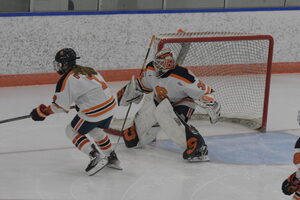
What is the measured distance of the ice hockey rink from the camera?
4344mm

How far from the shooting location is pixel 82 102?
452 cm

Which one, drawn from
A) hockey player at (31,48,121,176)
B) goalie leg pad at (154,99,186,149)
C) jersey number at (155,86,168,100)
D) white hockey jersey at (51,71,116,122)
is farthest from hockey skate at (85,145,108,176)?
jersey number at (155,86,168,100)

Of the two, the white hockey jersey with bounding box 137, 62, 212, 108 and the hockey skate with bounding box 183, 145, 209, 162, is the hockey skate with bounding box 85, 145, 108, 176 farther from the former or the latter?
the white hockey jersey with bounding box 137, 62, 212, 108

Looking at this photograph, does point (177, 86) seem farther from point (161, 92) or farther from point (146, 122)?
point (146, 122)

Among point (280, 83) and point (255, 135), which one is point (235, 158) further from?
point (280, 83)

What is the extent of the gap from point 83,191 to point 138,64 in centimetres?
368

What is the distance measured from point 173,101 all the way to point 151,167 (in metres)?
0.55

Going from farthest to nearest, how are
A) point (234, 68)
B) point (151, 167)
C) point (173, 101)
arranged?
point (234, 68), point (173, 101), point (151, 167)

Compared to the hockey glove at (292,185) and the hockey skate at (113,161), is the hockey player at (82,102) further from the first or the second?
the hockey glove at (292,185)

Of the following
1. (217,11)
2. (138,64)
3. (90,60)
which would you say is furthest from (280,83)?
(90,60)

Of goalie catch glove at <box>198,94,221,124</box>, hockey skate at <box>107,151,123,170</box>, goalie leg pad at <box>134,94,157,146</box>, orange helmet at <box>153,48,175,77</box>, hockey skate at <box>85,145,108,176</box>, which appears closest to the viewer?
hockey skate at <box>85,145,108,176</box>

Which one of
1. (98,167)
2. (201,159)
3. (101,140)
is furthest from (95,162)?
(201,159)

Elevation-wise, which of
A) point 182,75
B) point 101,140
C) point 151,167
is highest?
point 182,75

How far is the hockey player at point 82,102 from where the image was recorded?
4.43m
